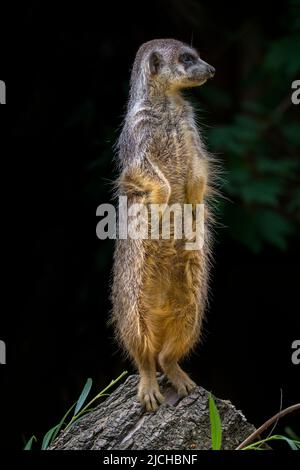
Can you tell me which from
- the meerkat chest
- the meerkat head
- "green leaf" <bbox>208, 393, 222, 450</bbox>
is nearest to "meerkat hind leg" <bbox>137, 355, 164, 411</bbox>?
"green leaf" <bbox>208, 393, 222, 450</bbox>

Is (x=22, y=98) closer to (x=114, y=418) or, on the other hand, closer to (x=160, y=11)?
(x=160, y=11)

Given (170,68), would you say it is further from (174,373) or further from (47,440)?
(47,440)

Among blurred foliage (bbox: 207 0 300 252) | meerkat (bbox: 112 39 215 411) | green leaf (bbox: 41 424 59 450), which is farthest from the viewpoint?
blurred foliage (bbox: 207 0 300 252)

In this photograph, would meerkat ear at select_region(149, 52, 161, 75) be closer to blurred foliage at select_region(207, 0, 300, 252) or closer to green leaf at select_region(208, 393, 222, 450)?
green leaf at select_region(208, 393, 222, 450)

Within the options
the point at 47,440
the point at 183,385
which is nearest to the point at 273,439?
the point at 183,385

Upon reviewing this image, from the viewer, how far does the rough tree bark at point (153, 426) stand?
Answer: 14.5 feet

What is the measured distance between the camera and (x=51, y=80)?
293 inches

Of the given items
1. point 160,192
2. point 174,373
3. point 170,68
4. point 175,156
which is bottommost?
point 174,373

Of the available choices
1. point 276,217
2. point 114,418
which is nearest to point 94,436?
point 114,418

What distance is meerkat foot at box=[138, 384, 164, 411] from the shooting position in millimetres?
4574

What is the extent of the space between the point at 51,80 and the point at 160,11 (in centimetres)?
103

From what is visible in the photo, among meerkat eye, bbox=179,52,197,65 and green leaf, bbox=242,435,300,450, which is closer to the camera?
green leaf, bbox=242,435,300,450

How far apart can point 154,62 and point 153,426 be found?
5.86 ft

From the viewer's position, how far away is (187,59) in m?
4.62
